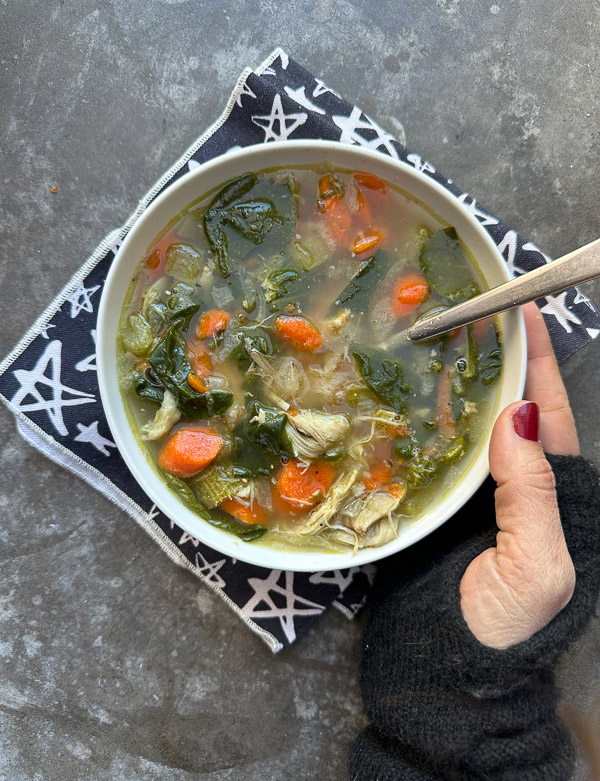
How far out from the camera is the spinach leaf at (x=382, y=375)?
251 cm

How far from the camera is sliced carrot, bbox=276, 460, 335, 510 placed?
256 cm

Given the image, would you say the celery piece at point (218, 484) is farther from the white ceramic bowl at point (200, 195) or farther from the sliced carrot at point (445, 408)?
the sliced carrot at point (445, 408)

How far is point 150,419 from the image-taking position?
8.38ft

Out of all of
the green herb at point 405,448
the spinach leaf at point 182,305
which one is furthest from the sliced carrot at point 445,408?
the spinach leaf at point 182,305

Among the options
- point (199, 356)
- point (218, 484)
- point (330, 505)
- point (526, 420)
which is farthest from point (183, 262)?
point (526, 420)

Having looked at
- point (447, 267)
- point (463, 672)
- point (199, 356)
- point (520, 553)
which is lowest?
point (463, 672)

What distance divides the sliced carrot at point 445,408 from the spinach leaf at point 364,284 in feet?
1.56

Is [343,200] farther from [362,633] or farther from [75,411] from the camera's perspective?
[362,633]

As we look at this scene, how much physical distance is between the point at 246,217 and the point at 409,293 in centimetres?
78

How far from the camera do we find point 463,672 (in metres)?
2.48

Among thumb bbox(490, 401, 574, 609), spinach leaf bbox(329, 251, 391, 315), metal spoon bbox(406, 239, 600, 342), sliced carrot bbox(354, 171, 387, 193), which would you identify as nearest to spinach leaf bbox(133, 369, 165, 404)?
spinach leaf bbox(329, 251, 391, 315)

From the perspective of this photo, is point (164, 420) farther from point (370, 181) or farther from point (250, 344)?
point (370, 181)

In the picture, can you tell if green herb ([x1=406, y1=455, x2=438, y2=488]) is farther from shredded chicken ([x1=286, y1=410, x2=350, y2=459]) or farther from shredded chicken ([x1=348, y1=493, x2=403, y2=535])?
shredded chicken ([x1=286, y1=410, x2=350, y2=459])

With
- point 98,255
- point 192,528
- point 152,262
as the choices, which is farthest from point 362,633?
point 98,255
